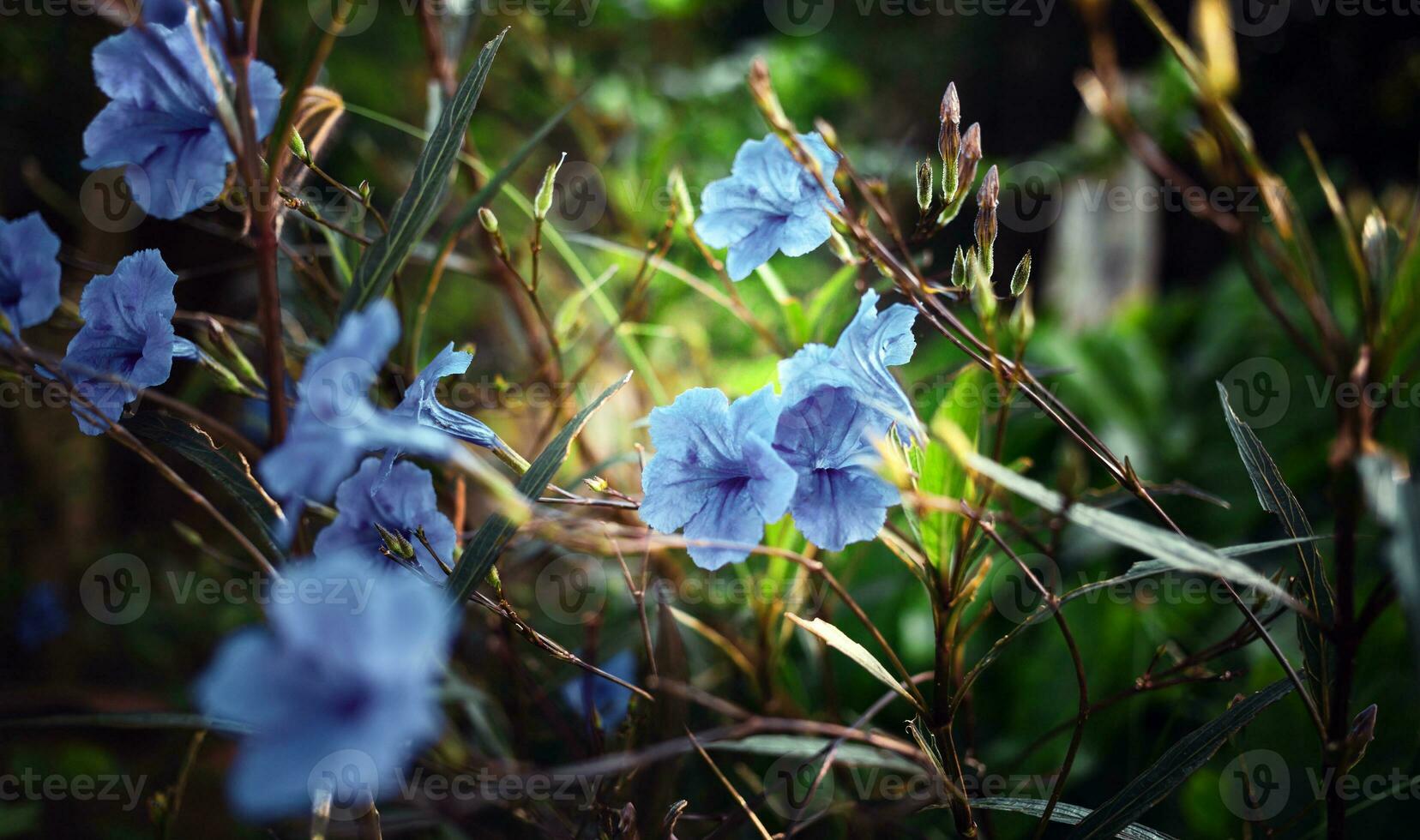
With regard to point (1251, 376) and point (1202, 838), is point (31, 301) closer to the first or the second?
point (1202, 838)

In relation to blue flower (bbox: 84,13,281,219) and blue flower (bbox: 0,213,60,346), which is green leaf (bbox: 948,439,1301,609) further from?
blue flower (bbox: 0,213,60,346)

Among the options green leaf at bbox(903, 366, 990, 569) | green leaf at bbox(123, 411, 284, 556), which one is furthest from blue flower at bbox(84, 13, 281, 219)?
green leaf at bbox(903, 366, 990, 569)

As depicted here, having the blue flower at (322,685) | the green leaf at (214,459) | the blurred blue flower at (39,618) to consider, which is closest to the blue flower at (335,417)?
the blue flower at (322,685)

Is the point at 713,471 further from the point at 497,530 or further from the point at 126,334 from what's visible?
the point at 126,334

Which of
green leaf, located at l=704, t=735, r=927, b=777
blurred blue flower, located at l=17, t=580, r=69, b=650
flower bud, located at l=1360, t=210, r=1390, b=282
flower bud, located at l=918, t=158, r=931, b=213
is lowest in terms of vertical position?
blurred blue flower, located at l=17, t=580, r=69, b=650

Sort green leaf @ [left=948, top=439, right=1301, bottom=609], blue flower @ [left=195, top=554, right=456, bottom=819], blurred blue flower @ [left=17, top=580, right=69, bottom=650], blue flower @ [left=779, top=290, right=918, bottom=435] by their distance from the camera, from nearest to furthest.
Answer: blue flower @ [left=195, top=554, right=456, bottom=819]
green leaf @ [left=948, top=439, right=1301, bottom=609]
blue flower @ [left=779, top=290, right=918, bottom=435]
blurred blue flower @ [left=17, top=580, right=69, bottom=650]
